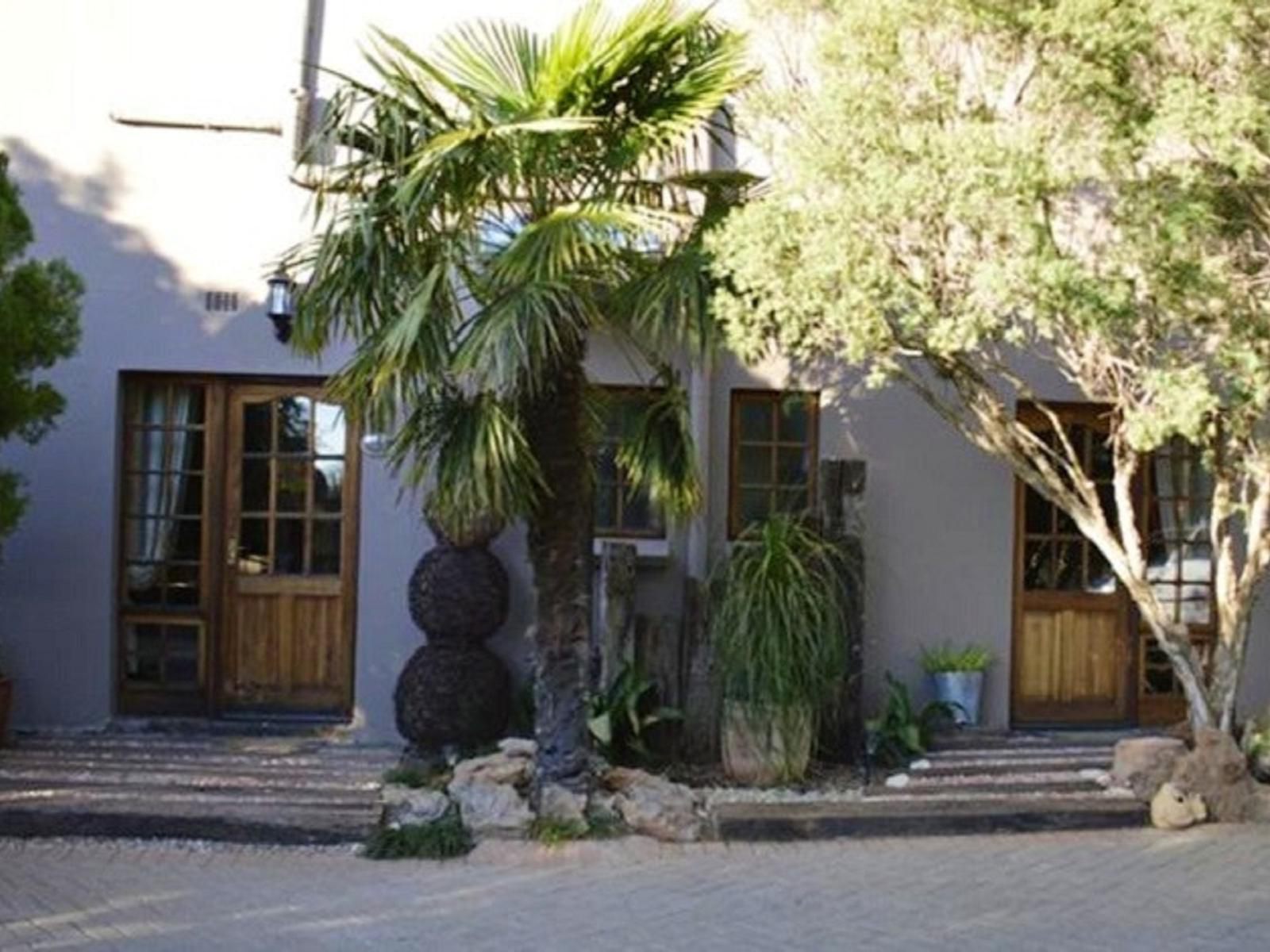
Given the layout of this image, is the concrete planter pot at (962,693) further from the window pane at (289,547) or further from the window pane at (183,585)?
the window pane at (183,585)

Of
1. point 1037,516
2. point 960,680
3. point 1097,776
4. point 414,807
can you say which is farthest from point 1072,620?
point 414,807

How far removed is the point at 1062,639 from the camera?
32.2 feet

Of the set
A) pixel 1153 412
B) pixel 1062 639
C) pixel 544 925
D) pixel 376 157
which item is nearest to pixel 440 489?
pixel 376 157

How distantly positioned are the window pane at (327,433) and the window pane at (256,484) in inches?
14.2

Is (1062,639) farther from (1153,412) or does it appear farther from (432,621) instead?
(432,621)

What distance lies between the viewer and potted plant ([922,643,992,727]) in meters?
9.26

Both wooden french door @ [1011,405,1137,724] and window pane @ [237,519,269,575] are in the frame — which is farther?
wooden french door @ [1011,405,1137,724]

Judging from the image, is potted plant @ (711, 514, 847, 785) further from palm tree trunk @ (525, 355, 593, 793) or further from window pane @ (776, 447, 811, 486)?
window pane @ (776, 447, 811, 486)

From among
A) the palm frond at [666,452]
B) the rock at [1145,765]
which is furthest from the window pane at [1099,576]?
the palm frond at [666,452]

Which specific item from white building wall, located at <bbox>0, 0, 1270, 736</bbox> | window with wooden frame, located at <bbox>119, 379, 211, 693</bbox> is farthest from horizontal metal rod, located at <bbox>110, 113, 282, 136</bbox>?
window with wooden frame, located at <bbox>119, 379, 211, 693</bbox>

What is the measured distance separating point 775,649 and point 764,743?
0.59 m

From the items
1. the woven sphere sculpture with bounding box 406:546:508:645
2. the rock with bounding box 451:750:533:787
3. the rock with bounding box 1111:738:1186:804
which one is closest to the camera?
the rock with bounding box 451:750:533:787

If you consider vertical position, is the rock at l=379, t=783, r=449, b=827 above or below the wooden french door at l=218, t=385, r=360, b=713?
below

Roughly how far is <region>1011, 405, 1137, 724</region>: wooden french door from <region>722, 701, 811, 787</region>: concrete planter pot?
2.39m
